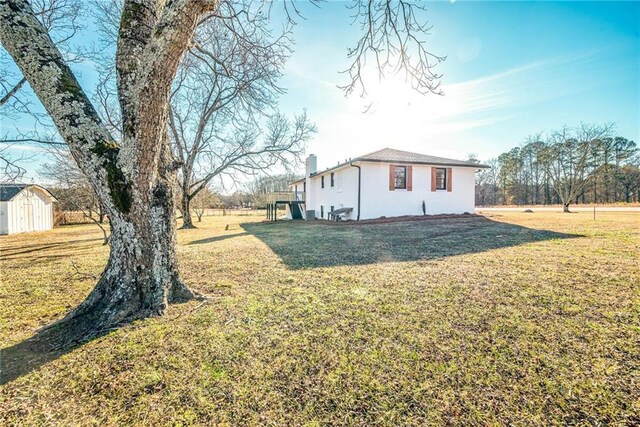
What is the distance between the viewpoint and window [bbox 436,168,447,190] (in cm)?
1427

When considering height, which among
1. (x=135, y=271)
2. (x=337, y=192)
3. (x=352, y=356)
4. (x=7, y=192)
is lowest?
(x=352, y=356)

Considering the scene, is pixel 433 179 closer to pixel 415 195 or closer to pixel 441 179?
pixel 441 179

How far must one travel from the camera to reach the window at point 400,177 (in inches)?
540

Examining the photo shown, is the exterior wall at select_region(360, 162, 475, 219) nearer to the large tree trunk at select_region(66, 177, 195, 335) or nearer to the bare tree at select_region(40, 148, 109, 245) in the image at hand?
the bare tree at select_region(40, 148, 109, 245)

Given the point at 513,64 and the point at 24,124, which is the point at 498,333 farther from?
the point at 24,124

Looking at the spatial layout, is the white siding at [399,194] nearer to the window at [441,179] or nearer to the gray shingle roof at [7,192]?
the window at [441,179]

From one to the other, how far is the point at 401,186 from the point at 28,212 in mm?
22050

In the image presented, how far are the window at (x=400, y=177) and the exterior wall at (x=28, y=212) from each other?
20.9 metres

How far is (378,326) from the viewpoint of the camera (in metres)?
2.38

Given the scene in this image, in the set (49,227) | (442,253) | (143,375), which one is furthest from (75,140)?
(49,227)

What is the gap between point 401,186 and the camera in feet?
45.2

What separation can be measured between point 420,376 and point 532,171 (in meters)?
45.7

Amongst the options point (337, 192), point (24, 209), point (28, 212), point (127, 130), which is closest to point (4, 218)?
point (24, 209)

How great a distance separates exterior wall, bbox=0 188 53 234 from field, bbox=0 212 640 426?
16800mm
